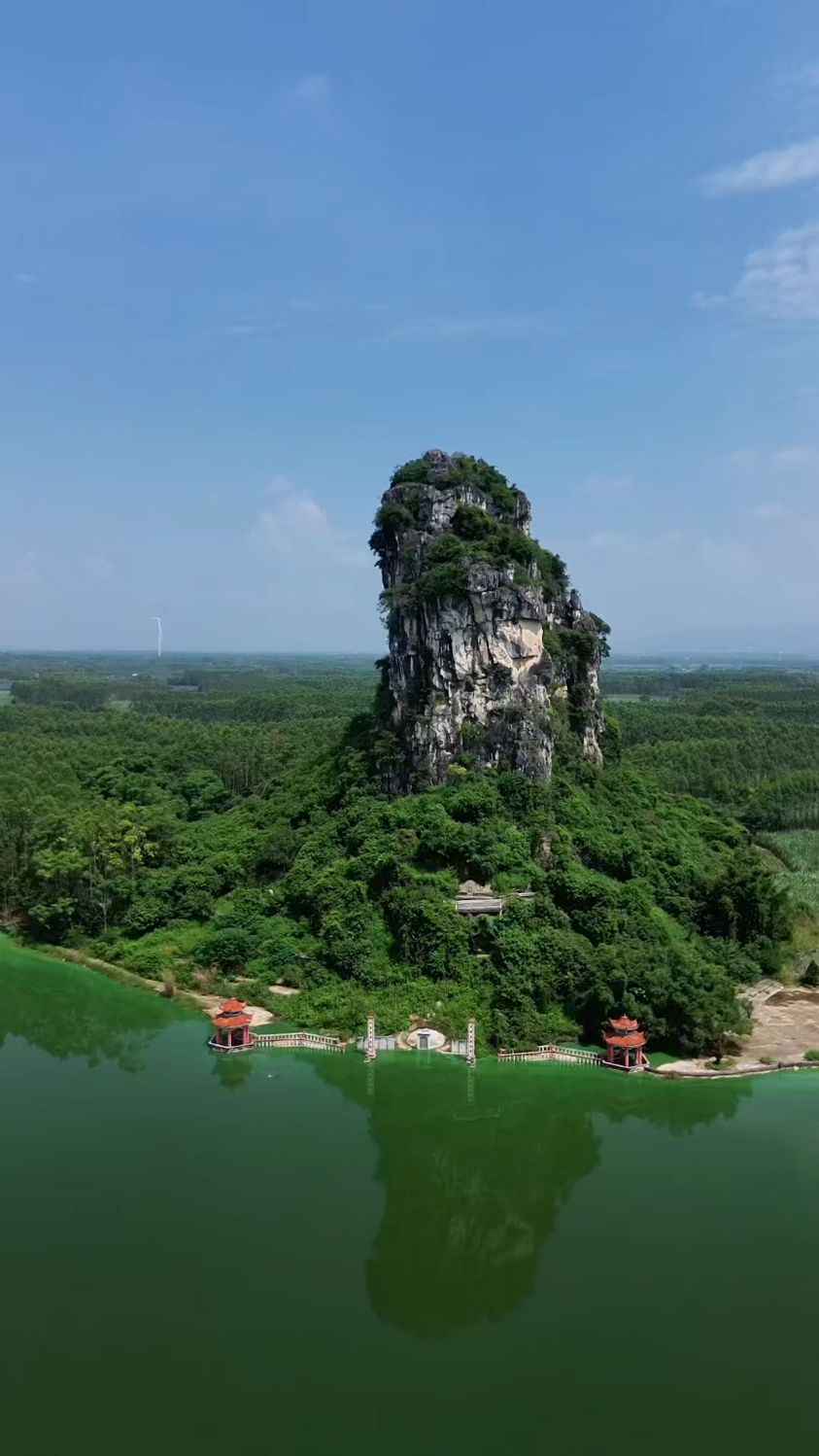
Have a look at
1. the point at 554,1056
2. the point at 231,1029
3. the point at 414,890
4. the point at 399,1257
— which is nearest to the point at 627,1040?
the point at 554,1056

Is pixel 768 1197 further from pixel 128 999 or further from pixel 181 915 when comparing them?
pixel 181 915

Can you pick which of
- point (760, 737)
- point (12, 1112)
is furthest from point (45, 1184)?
point (760, 737)

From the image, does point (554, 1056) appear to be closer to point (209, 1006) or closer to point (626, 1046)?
point (626, 1046)

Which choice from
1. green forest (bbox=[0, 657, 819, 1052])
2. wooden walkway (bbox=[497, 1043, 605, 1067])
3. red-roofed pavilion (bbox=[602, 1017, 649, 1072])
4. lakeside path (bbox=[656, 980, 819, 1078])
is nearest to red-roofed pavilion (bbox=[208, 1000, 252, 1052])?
green forest (bbox=[0, 657, 819, 1052])

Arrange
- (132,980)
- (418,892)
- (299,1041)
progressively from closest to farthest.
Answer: (299,1041), (418,892), (132,980)

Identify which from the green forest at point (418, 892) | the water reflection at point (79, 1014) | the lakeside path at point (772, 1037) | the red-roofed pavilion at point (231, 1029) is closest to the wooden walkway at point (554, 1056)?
the green forest at point (418, 892)

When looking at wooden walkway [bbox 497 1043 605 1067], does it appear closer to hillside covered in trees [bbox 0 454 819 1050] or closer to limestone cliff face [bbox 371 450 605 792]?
hillside covered in trees [bbox 0 454 819 1050]
